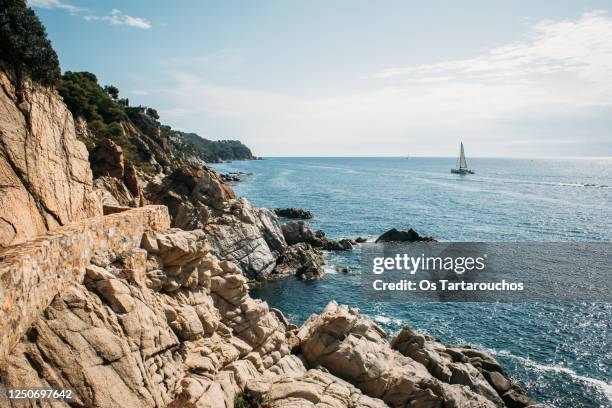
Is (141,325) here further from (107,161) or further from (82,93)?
(82,93)

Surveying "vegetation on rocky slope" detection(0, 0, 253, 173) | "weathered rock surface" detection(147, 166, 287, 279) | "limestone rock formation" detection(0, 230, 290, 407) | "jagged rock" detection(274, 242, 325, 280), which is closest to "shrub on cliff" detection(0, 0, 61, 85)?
"vegetation on rocky slope" detection(0, 0, 253, 173)

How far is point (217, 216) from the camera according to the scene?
53781 mm

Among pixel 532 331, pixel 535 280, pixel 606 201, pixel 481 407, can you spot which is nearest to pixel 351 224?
pixel 535 280

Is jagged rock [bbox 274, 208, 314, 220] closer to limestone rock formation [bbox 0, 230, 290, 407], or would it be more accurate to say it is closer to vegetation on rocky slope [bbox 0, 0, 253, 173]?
vegetation on rocky slope [bbox 0, 0, 253, 173]

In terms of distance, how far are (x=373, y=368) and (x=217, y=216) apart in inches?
1354

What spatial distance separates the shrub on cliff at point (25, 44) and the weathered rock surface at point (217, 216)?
32.2m

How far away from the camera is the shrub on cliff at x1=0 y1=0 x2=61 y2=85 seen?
54.7ft

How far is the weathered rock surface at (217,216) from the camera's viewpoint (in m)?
50.6

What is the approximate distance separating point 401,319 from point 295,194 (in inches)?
3793

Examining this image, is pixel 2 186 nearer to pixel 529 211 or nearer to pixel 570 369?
pixel 570 369

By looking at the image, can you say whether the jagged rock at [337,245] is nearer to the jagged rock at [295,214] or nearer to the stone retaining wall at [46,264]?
the jagged rock at [295,214]

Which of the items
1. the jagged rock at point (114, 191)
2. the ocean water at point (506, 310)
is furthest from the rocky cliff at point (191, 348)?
the jagged rock at point (114, 191)

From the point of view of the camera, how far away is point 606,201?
12656 cm

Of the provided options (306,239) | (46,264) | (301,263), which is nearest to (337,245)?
(306,239)
